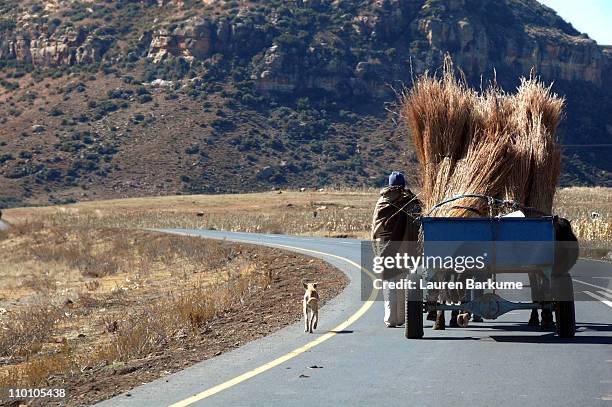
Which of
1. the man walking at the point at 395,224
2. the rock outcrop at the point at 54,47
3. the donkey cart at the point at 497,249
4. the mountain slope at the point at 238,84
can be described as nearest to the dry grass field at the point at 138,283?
the man walking at the point at 395,224

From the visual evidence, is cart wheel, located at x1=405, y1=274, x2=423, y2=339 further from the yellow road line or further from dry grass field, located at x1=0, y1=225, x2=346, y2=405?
dry grass field, located at x1=0, y1=225, x2=346, y2=405

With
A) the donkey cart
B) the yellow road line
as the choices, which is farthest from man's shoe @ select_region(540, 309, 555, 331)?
the yellow road line

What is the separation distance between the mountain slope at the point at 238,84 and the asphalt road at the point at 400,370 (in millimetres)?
70422

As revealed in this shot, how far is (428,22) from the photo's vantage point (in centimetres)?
10981

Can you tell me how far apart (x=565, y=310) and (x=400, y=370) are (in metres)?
2.92

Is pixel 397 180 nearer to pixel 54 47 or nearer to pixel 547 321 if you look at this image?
pixel 547 321

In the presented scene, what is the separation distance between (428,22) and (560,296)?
99414 mm

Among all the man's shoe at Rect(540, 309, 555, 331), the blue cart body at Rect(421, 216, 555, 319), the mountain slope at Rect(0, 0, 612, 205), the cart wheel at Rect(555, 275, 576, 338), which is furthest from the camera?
the mountain slope at Rect(0, 0, 612, 205)

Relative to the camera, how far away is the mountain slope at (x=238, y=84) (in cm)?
8981

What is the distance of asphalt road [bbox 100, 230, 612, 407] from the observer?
930 centimetres

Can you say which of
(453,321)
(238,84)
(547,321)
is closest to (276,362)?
(453,321)

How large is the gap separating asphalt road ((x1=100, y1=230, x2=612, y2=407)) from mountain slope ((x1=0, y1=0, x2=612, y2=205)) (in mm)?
70422

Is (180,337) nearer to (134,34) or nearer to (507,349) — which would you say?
(507,349)

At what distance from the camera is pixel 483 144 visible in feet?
45.3
